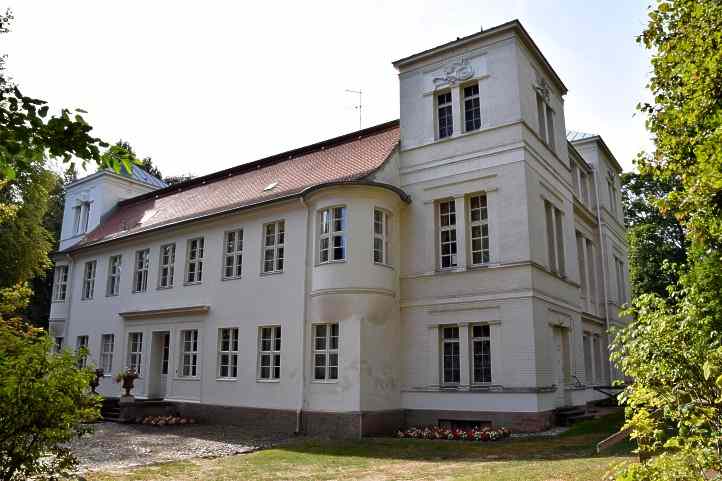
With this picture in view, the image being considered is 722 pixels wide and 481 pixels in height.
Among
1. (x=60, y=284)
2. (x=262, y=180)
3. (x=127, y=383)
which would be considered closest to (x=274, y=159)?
(x=262, y=180)

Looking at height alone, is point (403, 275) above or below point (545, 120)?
below

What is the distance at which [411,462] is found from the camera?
1213 centimetres

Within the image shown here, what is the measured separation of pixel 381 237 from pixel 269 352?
5.47 m

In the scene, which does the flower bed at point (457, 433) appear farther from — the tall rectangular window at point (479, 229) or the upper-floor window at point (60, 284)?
the upper-floor window at point (60, 284)

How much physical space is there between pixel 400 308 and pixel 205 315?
7.62 m

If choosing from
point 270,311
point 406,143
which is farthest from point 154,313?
point 406,143

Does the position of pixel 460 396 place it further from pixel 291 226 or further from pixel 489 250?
pixel 291 226

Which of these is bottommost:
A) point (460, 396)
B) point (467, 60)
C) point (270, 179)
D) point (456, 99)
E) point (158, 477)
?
point (158, 477)

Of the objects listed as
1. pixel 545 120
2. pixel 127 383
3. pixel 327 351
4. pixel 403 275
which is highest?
pixel 545 120

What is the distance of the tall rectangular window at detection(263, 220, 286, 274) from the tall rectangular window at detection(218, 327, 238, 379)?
261 cm

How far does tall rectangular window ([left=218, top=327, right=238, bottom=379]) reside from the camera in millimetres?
20406

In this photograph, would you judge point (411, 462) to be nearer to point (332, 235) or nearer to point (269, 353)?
point (332, 235)

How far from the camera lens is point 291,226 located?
19500 millimetres

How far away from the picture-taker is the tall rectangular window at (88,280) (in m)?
27.6
